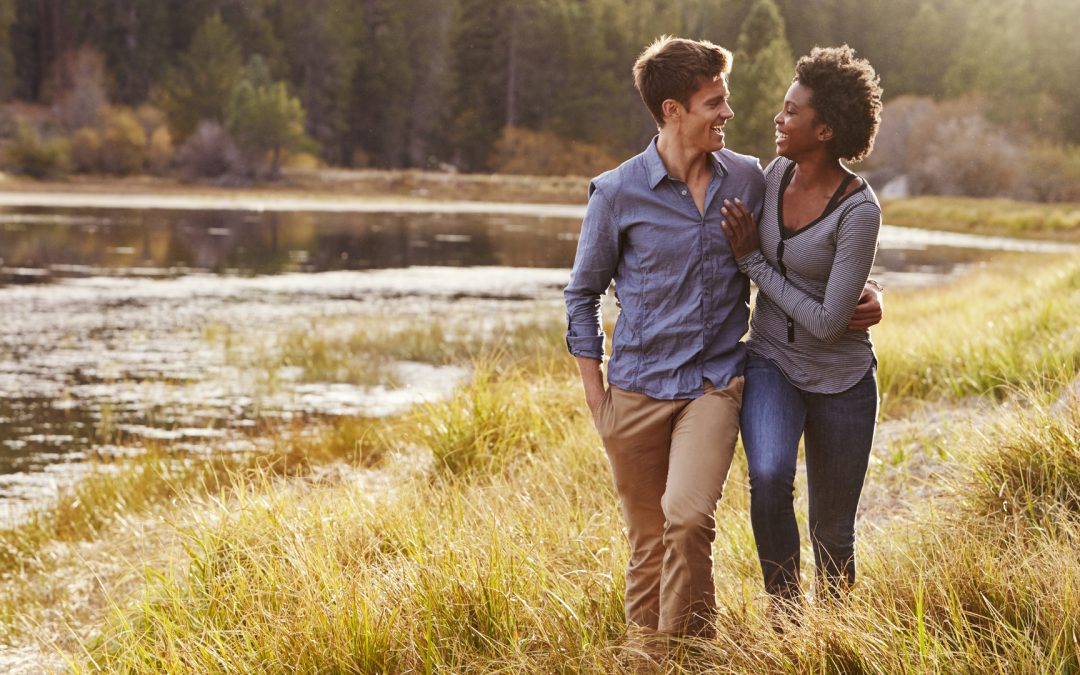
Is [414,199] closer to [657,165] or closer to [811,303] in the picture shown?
[657,165]

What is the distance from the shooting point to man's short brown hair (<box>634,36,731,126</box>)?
3.23 metres

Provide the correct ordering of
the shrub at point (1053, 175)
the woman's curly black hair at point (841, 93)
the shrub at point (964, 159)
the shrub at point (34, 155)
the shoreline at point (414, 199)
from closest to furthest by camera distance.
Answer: the woman's curly black hair at point (841, 93) < the shoreline at point (414, 199) < the shrub at point (1053, 175) < the shrub at point (34, 155) < the shrub at point (964, 159)

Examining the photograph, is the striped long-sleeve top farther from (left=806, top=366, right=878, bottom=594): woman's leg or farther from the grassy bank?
the grassy bank

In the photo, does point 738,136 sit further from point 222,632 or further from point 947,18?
point 222,632

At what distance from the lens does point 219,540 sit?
472 centimetres

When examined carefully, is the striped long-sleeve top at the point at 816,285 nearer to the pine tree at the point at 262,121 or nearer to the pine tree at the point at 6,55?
the pine tree at the point at 262,121

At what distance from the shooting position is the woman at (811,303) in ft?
10.6

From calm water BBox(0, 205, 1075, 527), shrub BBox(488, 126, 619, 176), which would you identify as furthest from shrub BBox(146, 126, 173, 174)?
shrub BBox(488, 126, 619, 176)

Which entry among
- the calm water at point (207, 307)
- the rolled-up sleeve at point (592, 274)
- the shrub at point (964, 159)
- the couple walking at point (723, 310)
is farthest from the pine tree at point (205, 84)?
the couple walking at point (723, 310)

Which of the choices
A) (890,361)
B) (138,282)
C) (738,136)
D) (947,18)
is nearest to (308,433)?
(890,361)

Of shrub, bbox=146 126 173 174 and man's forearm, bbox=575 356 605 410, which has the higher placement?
man's forearm, bbox=575 356 605 410

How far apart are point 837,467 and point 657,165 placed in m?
1.08

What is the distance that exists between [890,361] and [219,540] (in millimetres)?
5349

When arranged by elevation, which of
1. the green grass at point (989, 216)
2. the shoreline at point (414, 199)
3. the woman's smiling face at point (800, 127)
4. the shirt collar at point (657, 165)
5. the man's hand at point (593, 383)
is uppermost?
the woman's smiling face at point (800, 127)
